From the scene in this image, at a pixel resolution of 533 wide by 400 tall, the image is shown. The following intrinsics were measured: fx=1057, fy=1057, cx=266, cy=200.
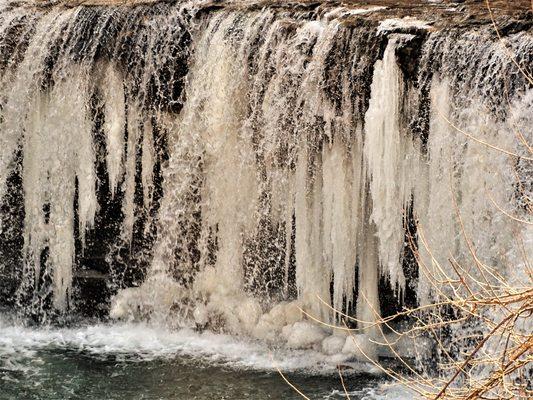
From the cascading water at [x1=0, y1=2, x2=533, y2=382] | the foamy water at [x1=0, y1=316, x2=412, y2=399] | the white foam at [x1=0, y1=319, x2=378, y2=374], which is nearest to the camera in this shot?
the cascading water at [x1=0, y1=2, x2=533, y2=382]

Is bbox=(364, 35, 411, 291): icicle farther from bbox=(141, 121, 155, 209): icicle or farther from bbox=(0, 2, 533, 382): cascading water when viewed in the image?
bbox=(141, 121, 155, 209): icicle

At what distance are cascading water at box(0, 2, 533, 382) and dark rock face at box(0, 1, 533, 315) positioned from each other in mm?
21

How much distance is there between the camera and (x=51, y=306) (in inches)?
440

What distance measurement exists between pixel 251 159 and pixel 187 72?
3.80ft

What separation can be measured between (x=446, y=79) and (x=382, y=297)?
2234mm

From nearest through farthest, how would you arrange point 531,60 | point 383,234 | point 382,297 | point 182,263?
point 531,60 < point 383,234 < point 382,297 < point 182,263

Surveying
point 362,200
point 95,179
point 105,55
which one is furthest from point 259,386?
point 105,55

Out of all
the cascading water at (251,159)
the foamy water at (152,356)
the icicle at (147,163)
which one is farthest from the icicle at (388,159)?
the icicle at (147,163)

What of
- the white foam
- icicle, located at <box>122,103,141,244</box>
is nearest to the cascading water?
icicle, located at <box>122,103,141,244</box>

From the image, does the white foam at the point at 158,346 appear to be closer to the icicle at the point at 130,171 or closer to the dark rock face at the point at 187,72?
the dark rock face at the point at 187,72

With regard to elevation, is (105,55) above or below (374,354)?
above

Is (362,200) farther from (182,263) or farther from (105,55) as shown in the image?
(105,55)

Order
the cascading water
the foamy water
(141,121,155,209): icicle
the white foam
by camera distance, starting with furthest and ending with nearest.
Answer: (141,121,155,209): icicle, the white foam, the foamy water, the cascading water

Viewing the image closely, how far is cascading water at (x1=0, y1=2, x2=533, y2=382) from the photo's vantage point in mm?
8805
